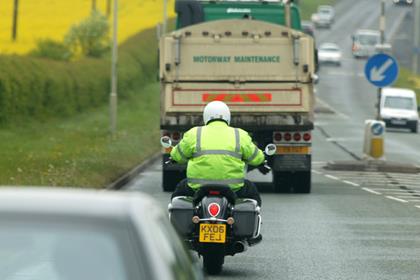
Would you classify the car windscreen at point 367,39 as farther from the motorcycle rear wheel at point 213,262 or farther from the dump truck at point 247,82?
the motorcycle rear wheel at point 213,262

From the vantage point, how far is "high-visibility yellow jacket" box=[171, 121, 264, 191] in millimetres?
14328

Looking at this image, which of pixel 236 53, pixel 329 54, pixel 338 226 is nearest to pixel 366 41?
pixel 329 54

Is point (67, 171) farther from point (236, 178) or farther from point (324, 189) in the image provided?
point (236, 178)

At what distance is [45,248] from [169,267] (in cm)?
48

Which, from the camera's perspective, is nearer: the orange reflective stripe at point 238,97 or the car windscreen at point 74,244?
the car windscreen at point 74,244

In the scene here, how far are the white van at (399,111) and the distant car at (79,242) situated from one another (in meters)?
56.1

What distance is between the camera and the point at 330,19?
134m

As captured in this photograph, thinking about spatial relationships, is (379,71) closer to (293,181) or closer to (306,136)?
(293,181)

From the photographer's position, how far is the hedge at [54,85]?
1769 inches

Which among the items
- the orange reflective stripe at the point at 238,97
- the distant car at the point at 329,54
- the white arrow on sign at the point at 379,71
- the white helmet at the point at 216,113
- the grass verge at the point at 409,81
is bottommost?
the grass verge at the point at 409,81

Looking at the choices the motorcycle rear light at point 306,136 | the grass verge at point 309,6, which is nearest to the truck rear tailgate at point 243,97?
the motorcycle rear light at point 306,136

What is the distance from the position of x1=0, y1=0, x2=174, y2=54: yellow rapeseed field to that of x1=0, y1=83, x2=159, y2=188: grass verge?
27808 mm

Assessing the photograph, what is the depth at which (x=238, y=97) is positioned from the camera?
2595 centimetres

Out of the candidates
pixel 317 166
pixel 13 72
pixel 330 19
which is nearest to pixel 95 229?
pixel 317 166
